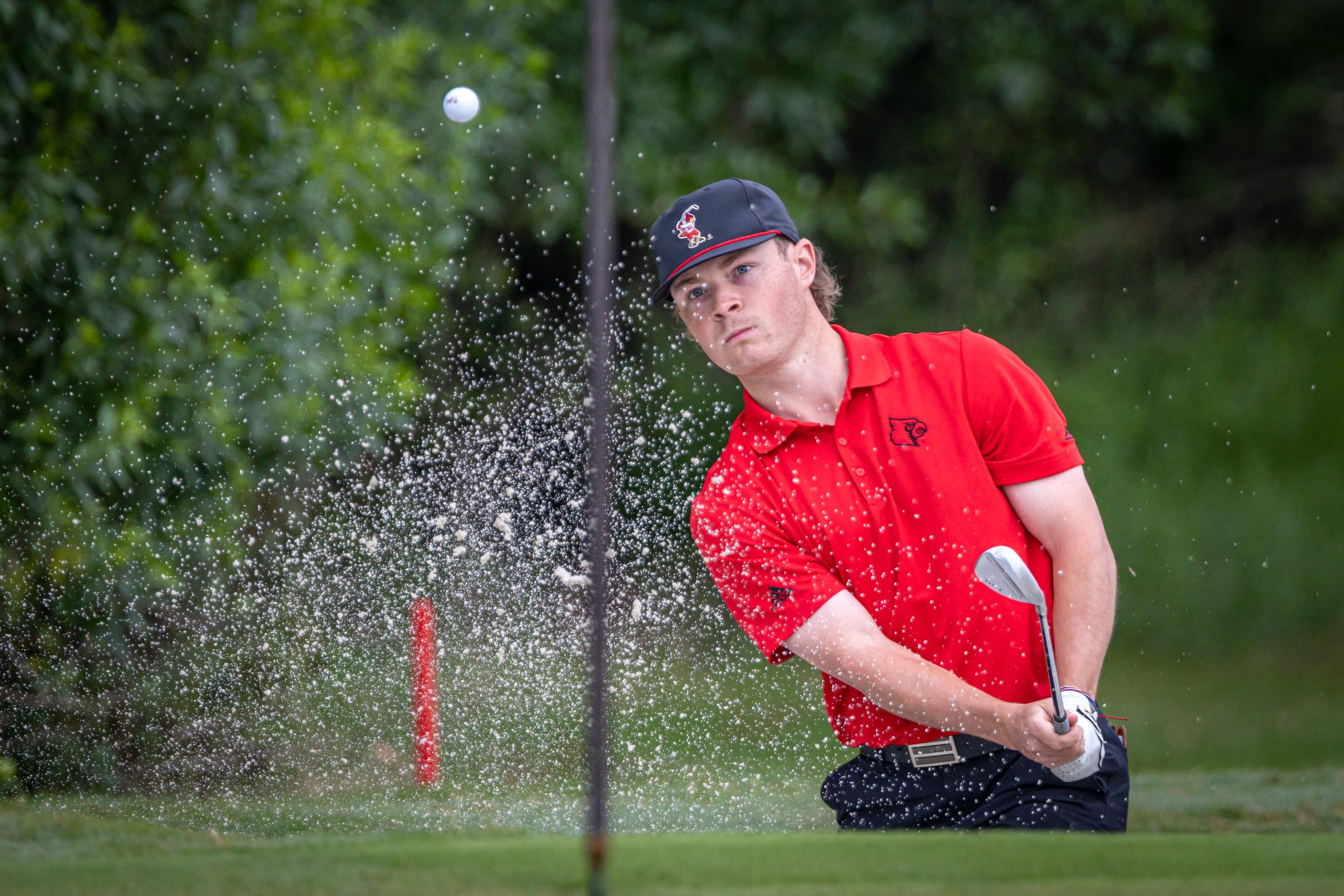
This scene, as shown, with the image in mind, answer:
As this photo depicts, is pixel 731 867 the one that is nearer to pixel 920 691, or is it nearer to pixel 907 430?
pixel 920 691

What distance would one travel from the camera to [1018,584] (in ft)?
6.98

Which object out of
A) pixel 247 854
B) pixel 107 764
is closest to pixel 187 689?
pixel 107 764

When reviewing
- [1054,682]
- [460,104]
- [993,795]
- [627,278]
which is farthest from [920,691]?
[627,278]

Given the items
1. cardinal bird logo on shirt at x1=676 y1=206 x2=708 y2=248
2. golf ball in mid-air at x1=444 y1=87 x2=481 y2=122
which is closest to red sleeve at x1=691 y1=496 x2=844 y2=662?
cardinal bird logo on shirt at x1=676 y1=206 x2=708 y2=248

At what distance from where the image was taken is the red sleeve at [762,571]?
2463 millimetres

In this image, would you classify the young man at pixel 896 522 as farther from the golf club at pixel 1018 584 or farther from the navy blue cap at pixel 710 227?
Answer: the golf club at pixel 1018 584

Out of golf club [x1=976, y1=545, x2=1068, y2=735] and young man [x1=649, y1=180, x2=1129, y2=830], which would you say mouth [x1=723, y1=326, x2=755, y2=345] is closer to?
young man [x1=649, y1=180, x2=1129, y2=830]

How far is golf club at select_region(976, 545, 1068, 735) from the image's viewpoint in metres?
2.10

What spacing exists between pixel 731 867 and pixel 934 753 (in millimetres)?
764

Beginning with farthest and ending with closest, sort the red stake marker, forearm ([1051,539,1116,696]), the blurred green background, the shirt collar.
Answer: the red stake marker
the blurred green background
the shirt collar
forearm ([1051,539,1116,696])

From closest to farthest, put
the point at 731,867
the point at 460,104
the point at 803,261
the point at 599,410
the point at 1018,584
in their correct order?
the point at 599,410
the point at 731,867
the point at 1018,584
the point at 803,261
the point at 460,104

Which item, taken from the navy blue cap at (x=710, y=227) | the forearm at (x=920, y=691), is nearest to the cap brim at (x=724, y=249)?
the navy blue cap at (x=710, y=227)

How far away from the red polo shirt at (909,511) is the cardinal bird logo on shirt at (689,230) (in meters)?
0.34

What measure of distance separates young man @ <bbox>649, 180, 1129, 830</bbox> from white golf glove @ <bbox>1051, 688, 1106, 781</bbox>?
0.01 metres
